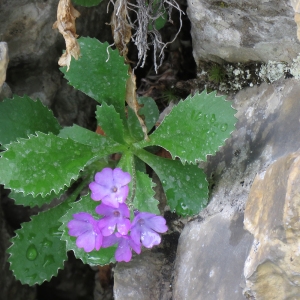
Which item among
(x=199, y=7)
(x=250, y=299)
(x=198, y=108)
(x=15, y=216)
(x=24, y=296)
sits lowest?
(x=24, y=296)

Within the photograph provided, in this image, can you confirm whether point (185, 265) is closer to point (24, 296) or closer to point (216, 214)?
point (216, 214)

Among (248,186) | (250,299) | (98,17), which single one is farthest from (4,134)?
(250,299)

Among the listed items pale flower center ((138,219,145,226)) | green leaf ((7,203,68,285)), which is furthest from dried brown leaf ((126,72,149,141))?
green leaf ((7,203,68,285))

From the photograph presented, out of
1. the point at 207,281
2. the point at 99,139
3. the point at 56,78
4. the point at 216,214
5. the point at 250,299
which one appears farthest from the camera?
the point at 56,78

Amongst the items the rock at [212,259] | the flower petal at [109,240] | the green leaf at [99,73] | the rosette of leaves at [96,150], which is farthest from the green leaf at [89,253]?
the green leaf at [99,73]

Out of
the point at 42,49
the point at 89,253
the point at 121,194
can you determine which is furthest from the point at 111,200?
the point at 42,49

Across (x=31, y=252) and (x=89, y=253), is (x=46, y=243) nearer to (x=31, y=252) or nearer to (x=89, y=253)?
(x=31, y=252)

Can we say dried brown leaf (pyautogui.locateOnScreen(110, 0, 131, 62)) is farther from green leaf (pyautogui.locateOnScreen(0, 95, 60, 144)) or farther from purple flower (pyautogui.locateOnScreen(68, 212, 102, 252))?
purple flower (pyautogui.locateOnScreen(68, 212, 102, 252))
